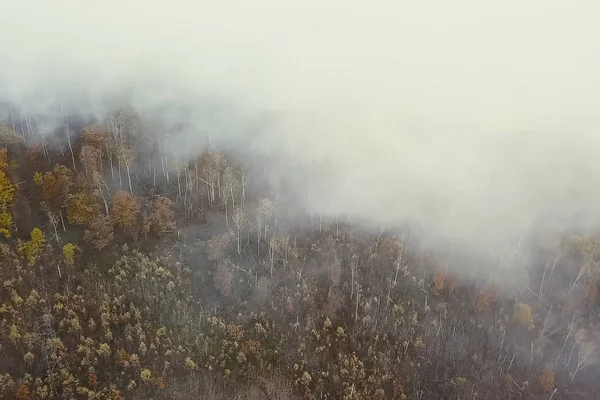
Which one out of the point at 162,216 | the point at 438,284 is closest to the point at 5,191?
the point at 162,216

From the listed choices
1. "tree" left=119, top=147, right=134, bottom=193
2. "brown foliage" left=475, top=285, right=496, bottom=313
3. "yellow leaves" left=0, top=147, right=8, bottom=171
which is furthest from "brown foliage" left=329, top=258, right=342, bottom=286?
"yellow leaves" left=0, top=147, right=8, bottom=171

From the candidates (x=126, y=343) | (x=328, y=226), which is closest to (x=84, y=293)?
(x=126, y=343)

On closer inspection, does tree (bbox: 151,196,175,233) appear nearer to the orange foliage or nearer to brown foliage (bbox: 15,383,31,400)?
the orange foliage

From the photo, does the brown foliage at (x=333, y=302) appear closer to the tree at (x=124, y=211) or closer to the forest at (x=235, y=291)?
the forest at (x=235, y=291)

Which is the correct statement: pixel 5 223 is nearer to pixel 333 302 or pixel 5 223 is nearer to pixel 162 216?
pixel 162 216

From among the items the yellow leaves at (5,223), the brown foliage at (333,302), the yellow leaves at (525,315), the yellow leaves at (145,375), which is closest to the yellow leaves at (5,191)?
the yellow leaves at (5,223)

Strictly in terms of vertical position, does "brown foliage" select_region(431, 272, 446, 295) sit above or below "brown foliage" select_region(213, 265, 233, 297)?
below

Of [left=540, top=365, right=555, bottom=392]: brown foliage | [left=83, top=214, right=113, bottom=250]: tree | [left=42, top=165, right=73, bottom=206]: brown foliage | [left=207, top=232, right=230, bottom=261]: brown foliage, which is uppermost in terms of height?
[left=42, top=165, right=73, bottom=206]: brown foliage

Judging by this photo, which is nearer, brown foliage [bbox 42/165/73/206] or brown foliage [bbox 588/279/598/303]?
brown foliage [bbox 42/165/73/206]
